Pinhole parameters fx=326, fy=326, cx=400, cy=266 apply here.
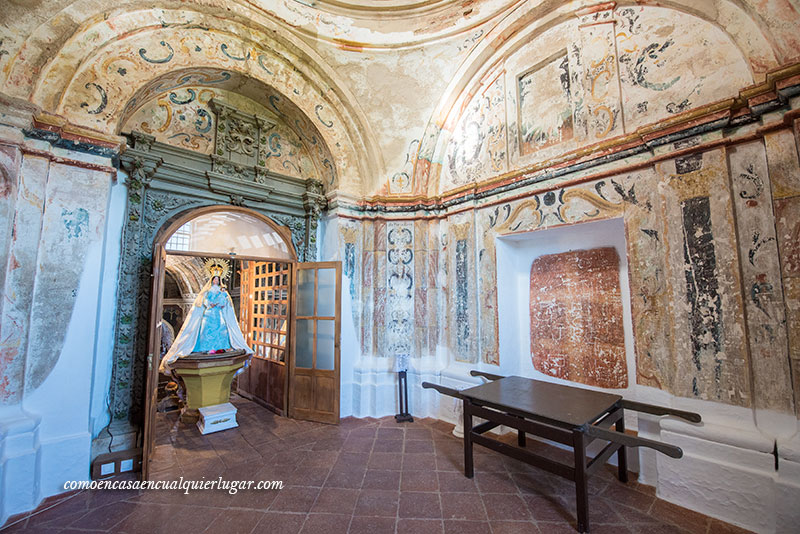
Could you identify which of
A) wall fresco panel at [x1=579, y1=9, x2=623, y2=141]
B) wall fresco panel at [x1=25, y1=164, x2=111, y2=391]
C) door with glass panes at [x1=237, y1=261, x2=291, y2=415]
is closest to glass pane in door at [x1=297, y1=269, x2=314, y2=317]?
door with glass panes at [x1=237, y1=261, x2=291, y2=415]

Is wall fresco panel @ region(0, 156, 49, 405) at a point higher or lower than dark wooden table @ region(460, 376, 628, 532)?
higher

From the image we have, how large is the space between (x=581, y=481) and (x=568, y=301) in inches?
91.3

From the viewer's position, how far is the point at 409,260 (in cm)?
546

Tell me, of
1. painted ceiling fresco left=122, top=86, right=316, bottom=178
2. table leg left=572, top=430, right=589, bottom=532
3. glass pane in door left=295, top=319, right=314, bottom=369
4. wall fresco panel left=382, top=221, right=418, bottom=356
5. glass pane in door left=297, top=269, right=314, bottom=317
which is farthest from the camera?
wall fresco panel left=382, top=221, right=418, bottom=356

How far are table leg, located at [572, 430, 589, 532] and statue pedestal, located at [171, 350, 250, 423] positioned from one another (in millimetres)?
4604

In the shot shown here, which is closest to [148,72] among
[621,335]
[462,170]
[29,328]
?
[29,328]

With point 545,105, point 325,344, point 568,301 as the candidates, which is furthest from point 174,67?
point 568,301

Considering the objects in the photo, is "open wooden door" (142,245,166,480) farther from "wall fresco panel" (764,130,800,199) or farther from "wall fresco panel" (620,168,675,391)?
"wall fresco panel" (764,130,800,199)

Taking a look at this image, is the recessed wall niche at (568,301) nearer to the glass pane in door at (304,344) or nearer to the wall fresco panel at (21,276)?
the glass pane in door at (304,344)

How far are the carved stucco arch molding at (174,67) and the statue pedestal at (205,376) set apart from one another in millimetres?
3087

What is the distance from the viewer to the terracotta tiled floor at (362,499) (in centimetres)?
262

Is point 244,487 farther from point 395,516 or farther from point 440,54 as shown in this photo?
point 440,54

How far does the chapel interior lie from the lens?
8.99 feet

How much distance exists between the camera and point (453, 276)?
202 inches
